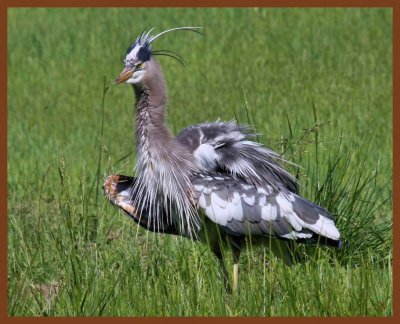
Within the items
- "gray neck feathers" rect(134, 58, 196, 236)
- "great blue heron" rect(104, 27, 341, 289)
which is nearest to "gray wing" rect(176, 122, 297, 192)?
"great blue heron" rect(104, 27, 341, 289)

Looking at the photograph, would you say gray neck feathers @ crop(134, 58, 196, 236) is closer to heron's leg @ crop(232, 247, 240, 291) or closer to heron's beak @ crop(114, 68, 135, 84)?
heron's beak @ crop(114, 68, 135, 84)

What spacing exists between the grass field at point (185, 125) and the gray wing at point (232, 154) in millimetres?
168

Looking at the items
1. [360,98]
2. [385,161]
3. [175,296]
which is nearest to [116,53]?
[360,98]

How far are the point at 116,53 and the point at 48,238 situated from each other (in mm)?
6322

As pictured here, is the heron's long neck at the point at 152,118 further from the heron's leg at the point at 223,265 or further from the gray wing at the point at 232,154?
the heron's leg at the point at 223,265

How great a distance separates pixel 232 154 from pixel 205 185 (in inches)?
11.1

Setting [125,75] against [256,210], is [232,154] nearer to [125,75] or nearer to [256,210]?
[256,210]

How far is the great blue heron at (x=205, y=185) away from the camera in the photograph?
674 centimetres

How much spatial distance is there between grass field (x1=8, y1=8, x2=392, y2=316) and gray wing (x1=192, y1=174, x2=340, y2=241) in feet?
0.80

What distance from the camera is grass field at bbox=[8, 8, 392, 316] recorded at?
19.2ft

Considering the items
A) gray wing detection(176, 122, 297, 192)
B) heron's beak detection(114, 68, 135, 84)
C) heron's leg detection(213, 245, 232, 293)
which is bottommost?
heron's leg detection(213, 245, 232, 293)

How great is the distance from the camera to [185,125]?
11.2 m

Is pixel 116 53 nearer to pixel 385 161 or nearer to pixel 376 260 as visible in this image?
pixel 385 161

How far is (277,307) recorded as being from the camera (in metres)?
5.59
